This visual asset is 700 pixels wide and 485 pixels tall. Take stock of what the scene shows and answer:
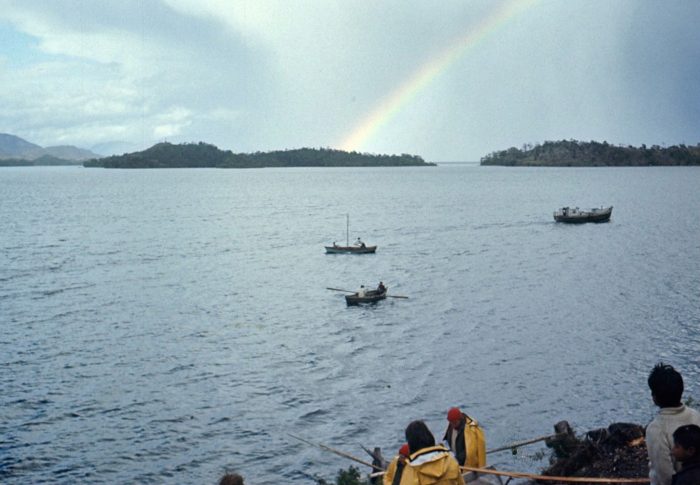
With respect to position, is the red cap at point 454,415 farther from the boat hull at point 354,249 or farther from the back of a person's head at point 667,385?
the boat hull at point 354,249

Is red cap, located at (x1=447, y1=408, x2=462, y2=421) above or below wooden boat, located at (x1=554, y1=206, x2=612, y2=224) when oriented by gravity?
above

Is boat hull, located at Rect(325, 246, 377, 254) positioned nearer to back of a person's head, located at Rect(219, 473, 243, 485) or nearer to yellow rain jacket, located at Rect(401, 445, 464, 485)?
yellow rain jacket, located at Rect(401, 445, 464, 485)

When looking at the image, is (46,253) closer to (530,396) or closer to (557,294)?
(557,294)

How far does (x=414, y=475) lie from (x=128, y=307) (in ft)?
145

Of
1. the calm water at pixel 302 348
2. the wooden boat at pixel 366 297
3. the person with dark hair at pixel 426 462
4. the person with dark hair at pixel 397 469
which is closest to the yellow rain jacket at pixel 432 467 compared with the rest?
the person with dark hair at pixel 426 462

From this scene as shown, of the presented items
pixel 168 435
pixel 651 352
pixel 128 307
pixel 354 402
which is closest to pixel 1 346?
pixel 128 307

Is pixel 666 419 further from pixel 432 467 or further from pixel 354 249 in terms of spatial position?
pixel 354 249

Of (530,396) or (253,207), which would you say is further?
(253,207)

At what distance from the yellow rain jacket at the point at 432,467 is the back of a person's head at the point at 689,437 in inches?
103

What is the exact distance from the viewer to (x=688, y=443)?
23.5 ft

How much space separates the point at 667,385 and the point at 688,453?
3.49 ft

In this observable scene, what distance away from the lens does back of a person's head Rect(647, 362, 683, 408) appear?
26.5 feet

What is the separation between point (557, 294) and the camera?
171 feet

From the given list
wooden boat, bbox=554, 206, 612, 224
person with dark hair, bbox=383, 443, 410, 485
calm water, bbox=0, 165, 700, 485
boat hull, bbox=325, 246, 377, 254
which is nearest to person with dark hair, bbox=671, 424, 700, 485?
person with dark hair, bbox=383, 443, 410, 485
